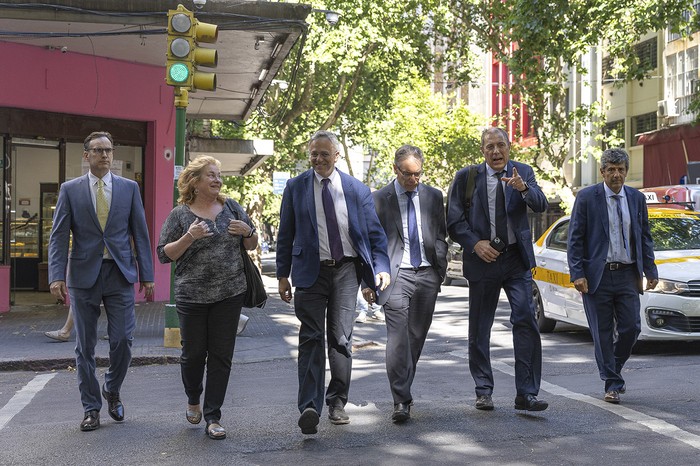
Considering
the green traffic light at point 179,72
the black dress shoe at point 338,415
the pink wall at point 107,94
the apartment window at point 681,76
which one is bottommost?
the black dress shoe at point 338,415

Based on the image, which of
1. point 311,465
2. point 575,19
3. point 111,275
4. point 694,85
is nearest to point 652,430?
point 311,465

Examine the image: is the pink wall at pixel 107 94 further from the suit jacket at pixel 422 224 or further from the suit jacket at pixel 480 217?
the suit jacket at pixel 480 217

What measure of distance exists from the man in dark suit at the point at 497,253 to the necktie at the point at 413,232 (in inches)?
13.2

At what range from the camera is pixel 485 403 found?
7.37 metres

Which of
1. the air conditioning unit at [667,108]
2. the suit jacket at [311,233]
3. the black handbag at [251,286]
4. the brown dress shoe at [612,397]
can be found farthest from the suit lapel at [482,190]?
the air conditioning unit at [667,108]

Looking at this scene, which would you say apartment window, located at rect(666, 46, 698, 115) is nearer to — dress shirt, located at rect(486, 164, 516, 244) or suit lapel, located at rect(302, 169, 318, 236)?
dress shirt, located at rect(486, 164, 516, 244)

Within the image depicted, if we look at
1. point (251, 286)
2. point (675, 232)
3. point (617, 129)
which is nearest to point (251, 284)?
point (251, 286)

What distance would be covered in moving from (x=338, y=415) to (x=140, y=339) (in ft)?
19.9

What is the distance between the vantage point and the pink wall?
52.6ft

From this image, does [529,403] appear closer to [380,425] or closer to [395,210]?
[380,425]

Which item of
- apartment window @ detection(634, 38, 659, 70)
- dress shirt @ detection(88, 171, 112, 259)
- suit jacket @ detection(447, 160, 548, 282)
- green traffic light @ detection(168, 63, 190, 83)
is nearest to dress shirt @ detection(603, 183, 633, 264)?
suit jacket @ detection(447, 160, 548, 282)

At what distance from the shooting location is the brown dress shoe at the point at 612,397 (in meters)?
7.72

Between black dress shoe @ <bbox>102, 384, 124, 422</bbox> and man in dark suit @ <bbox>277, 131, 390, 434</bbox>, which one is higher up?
man in dark suit @ <bbox>277, 131, 390, 434</bbox>

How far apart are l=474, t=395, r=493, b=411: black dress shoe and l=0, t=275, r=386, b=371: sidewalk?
4175 millimetres
